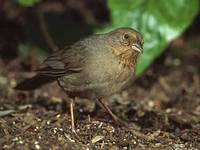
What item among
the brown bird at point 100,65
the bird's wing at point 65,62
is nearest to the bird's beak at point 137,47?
the brown bird at point 100,65

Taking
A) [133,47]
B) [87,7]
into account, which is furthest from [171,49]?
[133,47]

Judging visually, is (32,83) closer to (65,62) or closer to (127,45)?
(65,62)

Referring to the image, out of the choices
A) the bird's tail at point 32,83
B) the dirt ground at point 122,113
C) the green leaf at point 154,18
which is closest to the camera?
the dirt ground at point 122,113

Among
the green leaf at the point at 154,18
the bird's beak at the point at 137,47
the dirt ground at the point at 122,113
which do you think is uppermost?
the green leaf at the point at 154,18

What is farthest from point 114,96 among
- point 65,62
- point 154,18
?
point 65,62

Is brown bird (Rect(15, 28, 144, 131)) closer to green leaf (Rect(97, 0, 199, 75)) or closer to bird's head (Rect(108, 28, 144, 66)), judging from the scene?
bird's head (Rect(108, 28, 144, 66))

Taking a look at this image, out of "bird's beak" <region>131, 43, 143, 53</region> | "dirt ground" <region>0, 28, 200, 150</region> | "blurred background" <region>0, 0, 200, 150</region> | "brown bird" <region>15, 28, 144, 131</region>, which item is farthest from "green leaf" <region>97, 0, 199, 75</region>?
"bird's beak" <region>131, 43, 143, 53</region>

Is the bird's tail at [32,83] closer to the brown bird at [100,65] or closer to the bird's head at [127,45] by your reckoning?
the brown bird at [100,65]
